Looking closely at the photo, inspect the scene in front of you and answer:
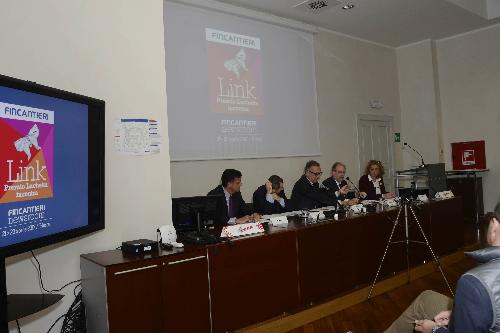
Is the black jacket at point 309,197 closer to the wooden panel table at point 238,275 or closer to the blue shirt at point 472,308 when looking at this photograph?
the wooden panel table at point 238,275

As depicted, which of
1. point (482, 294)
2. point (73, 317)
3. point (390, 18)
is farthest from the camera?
point (390, 18)

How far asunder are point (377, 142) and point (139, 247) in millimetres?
5710

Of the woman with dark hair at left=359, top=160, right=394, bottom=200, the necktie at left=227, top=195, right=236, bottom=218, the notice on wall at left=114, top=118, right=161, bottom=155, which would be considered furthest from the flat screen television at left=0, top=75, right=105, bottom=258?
the woman with dark hair at left=359, top=160, right=394, bottom=200

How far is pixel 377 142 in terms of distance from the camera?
281 inches

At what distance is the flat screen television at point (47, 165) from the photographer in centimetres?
162

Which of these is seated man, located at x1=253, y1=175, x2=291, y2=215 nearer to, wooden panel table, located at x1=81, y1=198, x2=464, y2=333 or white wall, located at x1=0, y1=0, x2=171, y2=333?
wooden panel table, located at x1=81, y1=198, x2=464, y2=333

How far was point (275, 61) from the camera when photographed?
554 cm

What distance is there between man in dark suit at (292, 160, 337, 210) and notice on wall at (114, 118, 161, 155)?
7.58ft

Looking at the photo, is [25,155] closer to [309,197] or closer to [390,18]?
[309,197]

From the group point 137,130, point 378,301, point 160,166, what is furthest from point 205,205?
point 378,301

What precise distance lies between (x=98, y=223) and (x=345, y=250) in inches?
79.0

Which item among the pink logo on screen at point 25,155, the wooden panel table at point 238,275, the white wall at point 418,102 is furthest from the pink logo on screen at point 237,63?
the white wall at point 418,102

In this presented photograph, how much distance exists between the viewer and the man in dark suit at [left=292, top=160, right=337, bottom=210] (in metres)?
4.59

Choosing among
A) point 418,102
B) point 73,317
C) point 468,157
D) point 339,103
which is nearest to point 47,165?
point 73,317
